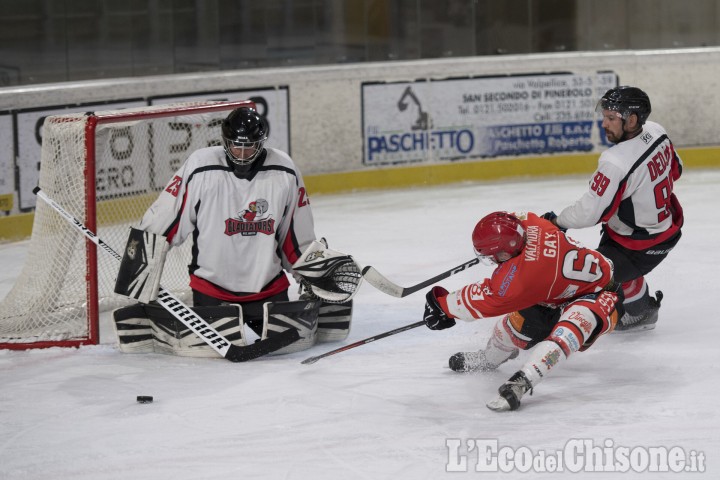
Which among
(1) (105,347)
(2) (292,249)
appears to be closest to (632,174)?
(2) (292,249)

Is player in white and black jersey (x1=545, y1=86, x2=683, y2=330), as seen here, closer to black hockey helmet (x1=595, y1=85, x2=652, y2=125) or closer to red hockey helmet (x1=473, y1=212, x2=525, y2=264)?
black hockey helmet (x1=595, y1=85, x2=652, y2=125)

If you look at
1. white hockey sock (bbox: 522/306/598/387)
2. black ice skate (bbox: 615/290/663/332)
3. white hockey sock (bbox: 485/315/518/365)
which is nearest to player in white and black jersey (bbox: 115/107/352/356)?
white hockey sock (bbox: 485/315/518/365)

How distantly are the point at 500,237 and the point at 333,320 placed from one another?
104cm

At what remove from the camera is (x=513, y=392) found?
344cm

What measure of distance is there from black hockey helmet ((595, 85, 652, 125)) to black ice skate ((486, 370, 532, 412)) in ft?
4.04

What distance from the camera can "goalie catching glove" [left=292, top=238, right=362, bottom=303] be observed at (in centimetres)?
416

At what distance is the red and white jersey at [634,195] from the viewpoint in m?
4.16

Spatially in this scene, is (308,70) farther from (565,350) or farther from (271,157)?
(565,350)

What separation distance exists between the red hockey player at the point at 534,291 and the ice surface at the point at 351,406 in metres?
0.16

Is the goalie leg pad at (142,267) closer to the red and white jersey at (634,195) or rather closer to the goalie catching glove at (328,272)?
the goalie catching glove at (328,272)

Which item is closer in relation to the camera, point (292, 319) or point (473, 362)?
point (473, 362)

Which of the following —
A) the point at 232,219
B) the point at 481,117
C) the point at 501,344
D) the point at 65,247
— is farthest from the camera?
the point at 481,117

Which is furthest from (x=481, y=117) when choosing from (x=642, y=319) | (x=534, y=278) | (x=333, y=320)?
(x=534, y=278)

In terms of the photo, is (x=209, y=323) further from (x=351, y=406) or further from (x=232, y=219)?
(x=351, y=406)
